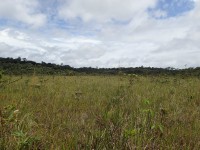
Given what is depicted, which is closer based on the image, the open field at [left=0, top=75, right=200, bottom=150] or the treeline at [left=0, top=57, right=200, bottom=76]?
the open field at [left=0, top=75, right=200, bottom=150]

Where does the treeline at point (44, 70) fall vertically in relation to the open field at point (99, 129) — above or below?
above

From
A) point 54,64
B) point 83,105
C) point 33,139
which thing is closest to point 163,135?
point 33,139

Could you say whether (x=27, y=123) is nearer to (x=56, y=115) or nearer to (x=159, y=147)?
(x=56, y=115)

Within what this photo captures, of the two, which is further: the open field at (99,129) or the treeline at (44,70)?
the treeline at (44,70)

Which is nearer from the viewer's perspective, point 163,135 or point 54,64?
point 163,135

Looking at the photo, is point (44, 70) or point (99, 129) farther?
point (44, 70)

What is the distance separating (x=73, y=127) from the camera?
12.0ft

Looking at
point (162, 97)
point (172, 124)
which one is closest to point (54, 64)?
point (162, 97)

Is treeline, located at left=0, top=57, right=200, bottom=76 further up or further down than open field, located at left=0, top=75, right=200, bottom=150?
further up

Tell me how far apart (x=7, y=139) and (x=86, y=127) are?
3.36ft

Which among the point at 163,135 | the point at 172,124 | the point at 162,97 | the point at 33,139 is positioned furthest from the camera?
the point at 162,97

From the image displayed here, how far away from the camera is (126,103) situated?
17.5ft

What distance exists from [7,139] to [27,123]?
27.7 inches

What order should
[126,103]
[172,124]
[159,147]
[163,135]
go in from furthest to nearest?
[126,103] < [172,124] < [163,135] < [159,147]
